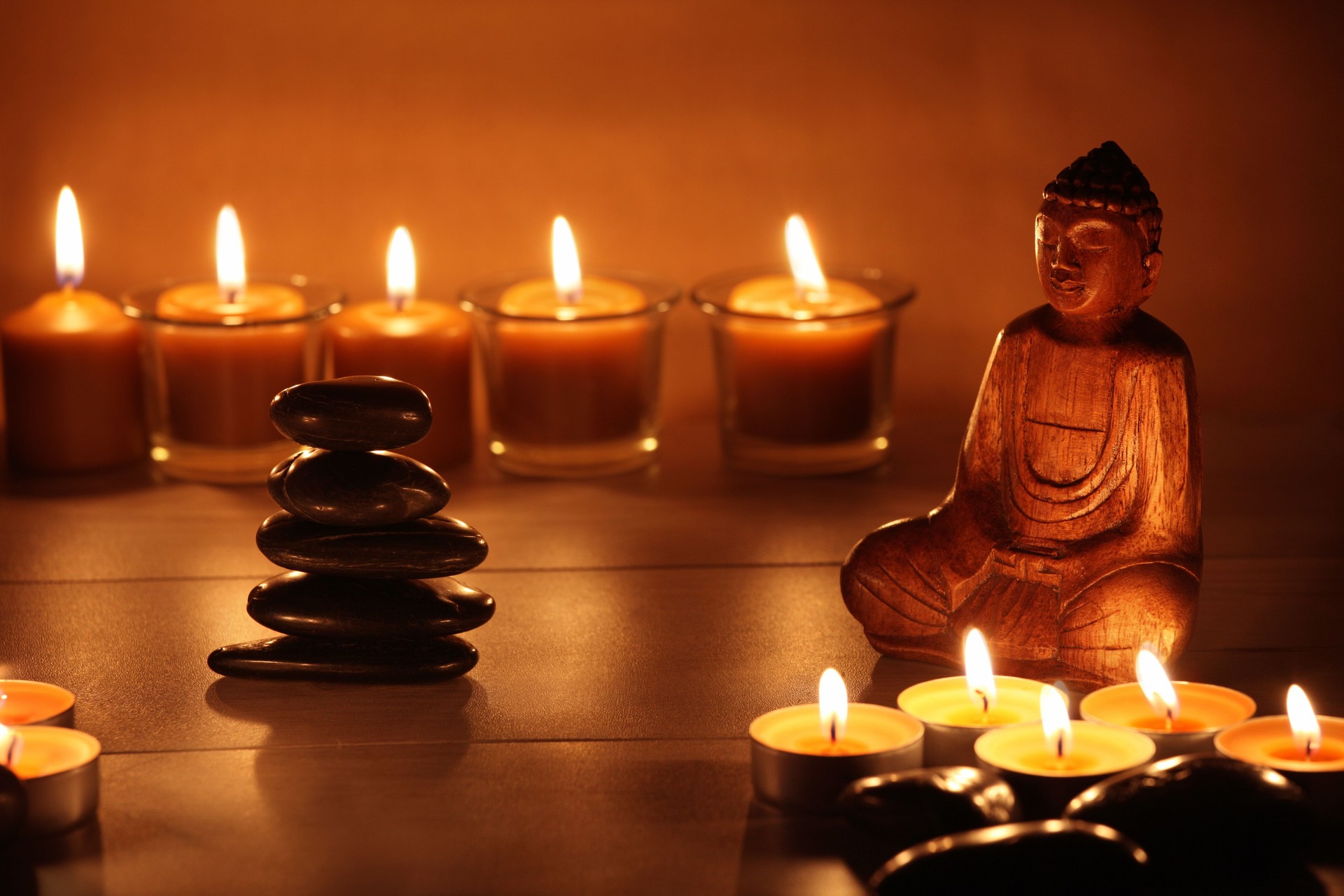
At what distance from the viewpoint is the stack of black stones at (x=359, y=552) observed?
1076 millimetres

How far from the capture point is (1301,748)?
2.93 feet

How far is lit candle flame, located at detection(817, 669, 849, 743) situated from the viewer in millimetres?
926

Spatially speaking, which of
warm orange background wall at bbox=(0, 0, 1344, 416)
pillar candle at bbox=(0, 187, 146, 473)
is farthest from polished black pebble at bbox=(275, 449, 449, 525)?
warm orange background wall at bbox=(0, 0, 1344, 416)

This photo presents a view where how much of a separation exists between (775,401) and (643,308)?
0.15 metres

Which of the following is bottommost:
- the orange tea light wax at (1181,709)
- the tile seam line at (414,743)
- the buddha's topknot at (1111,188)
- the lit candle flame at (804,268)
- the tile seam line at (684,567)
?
the tile seam line at (414,743)

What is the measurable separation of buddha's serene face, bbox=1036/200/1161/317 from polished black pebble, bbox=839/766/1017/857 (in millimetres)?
338

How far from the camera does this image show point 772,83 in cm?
173

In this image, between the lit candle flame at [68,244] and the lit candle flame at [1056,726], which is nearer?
the lit candle flame at [1056,726]

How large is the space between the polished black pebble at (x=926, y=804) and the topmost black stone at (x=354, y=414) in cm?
38

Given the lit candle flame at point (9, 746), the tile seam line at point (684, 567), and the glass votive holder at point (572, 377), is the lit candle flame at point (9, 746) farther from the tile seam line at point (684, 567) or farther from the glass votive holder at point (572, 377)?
the glass votive holder at point (572, 377)

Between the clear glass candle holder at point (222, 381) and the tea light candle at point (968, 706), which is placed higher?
the clear glass candle holder at point (222, 381)

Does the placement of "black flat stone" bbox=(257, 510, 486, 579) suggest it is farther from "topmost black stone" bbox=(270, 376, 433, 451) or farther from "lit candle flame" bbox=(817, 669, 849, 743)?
"lit candle flame" bbox=(817, 669, 849, 743)

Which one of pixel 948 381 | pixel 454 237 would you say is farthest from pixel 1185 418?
pixel 454 237

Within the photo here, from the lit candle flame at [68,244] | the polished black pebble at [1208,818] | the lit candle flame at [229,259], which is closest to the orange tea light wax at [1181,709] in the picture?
the polished black pebble at [1208,818]
